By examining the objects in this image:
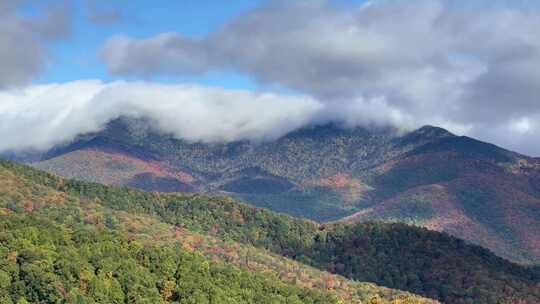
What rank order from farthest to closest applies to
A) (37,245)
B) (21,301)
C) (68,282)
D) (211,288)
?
(211,288)
(37,245)
(68,282)
(21,301)

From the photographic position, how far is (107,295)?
573ft

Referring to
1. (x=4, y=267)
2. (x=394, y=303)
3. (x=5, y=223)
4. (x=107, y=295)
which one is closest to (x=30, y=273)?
(x=4, y=267)

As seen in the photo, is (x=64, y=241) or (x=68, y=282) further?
(x=64, y=241)

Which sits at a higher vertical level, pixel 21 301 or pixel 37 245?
pixel 37 245

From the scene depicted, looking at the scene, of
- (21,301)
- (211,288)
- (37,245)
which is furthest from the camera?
(211,288)

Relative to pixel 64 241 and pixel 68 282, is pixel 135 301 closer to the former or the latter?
pixel 68 282

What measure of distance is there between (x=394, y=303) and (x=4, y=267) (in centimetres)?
7992

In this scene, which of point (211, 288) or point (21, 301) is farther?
point (211, 288)

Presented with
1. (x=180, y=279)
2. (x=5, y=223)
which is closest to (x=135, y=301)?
(x=180, y=279)

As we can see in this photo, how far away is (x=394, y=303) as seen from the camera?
16300cm

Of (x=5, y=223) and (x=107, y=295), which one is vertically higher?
(x=5, y=223)

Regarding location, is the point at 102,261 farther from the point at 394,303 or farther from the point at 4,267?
the point at 394,303

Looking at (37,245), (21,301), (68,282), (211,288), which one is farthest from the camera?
(211,288)

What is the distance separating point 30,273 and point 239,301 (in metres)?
53.4
